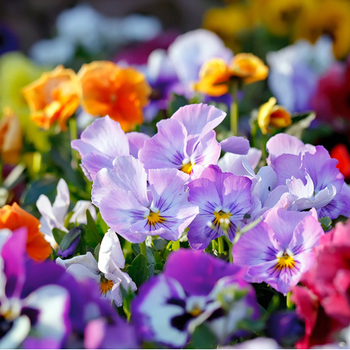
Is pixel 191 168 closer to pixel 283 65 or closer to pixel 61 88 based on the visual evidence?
pixel 61 88

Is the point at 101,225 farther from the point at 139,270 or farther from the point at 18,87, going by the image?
the point at 18,87

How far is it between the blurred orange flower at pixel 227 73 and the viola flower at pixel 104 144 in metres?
0.30

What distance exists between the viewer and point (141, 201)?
51 cm

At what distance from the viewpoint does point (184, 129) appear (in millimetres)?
547

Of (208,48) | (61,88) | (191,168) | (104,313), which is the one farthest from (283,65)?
(104,313)

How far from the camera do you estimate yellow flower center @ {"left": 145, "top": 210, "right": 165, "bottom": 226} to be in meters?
0.51

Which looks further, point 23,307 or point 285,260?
point 285,260

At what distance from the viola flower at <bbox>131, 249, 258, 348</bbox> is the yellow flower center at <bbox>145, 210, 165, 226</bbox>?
0.11 m

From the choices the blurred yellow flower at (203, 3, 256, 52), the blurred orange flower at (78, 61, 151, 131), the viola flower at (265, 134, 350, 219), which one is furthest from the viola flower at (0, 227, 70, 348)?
the blurred yellow flower at (203, 3, 256, 52)

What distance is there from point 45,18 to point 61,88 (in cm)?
186

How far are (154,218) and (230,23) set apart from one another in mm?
1723

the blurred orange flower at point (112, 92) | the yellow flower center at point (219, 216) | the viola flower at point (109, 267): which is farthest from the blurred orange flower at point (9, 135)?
the yellow flower center at point (219, 216)

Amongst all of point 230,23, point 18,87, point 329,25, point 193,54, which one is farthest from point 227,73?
point 230,23

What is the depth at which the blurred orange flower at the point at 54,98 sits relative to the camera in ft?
2.78
